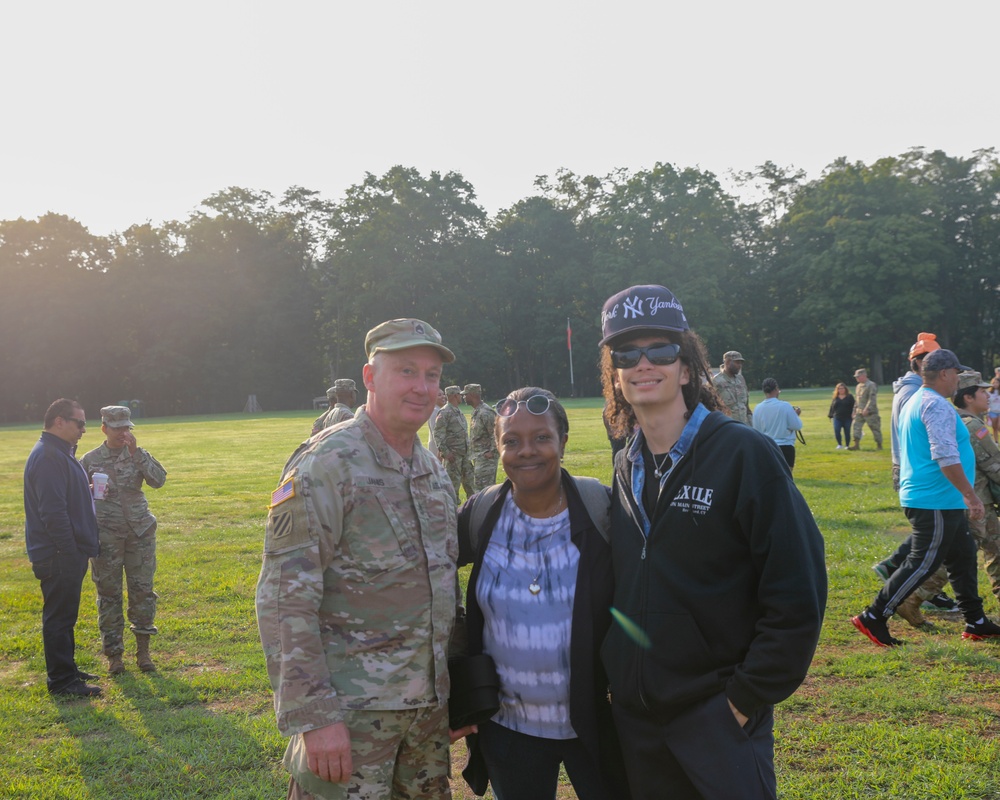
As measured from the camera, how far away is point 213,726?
18.8 feet

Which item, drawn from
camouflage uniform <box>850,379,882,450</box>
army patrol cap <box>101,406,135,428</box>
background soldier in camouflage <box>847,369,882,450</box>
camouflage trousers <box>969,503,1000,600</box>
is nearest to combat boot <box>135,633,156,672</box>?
army patrol cap <box>101,406,135,428</box>

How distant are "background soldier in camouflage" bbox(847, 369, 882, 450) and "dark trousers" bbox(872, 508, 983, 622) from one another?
44.7ft

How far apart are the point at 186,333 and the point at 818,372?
166 feet

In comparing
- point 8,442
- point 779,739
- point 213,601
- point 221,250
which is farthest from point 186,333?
point 779,739

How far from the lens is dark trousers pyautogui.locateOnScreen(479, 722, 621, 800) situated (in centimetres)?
283

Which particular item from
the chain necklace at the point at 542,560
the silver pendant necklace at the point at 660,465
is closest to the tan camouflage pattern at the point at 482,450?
the chain necklace at the point at 542,560

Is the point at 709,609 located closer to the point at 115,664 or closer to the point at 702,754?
the point at 702,754

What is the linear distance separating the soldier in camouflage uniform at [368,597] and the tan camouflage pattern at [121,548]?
4.99m

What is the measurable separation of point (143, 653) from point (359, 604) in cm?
542

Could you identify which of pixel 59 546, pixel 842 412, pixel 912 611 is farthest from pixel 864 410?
pixel 59 546

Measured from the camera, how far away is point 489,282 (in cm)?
6788

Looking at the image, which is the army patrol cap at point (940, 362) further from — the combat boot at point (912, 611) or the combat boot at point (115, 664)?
the combat boot at point (115, 664)

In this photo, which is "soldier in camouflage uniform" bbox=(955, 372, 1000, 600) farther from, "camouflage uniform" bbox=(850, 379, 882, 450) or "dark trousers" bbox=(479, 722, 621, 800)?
"camouflage uniform" bbox=(850, 379, 882, 450)

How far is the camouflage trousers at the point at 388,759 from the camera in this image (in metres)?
2.71
